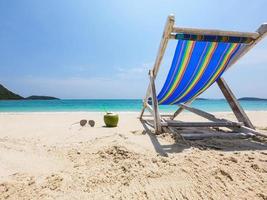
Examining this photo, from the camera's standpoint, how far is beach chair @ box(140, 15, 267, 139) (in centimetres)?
276

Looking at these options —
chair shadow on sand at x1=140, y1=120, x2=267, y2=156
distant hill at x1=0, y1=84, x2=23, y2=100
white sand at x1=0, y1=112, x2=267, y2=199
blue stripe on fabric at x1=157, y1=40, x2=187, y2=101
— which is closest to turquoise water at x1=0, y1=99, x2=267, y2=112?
blue stripe on fabric at x1=157, y1=40, x2=187, y2=101

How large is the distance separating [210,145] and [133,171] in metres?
1.37

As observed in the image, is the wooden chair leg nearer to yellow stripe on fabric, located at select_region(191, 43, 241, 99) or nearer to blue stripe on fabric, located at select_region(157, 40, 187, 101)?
yellow stripe on fabric, located at select_region(191, 43, 241, 99)

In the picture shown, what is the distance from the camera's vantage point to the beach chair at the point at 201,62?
Result: 2.76 meters

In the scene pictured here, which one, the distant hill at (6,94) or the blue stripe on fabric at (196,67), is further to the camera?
the distant hill at (6,94)

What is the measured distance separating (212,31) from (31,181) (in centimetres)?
275

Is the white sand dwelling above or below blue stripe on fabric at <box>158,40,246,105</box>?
below

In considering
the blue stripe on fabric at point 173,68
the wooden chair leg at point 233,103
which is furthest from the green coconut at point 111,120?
the wooden chair leg at point 233,103

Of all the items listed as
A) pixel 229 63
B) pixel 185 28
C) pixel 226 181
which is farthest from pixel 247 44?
pixel 226 181

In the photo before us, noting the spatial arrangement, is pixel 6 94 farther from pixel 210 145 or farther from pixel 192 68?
pixel 210 145

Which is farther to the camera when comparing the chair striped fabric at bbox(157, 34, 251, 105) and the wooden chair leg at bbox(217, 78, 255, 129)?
the wooden chair leg at bbox(217, 78, 255, 129)

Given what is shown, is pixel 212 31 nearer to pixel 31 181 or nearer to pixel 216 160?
pixel 216 160

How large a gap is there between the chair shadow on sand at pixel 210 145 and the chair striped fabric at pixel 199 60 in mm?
1186

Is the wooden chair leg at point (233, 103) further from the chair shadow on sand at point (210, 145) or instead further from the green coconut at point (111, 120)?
the green coconut at point (111, 120)
